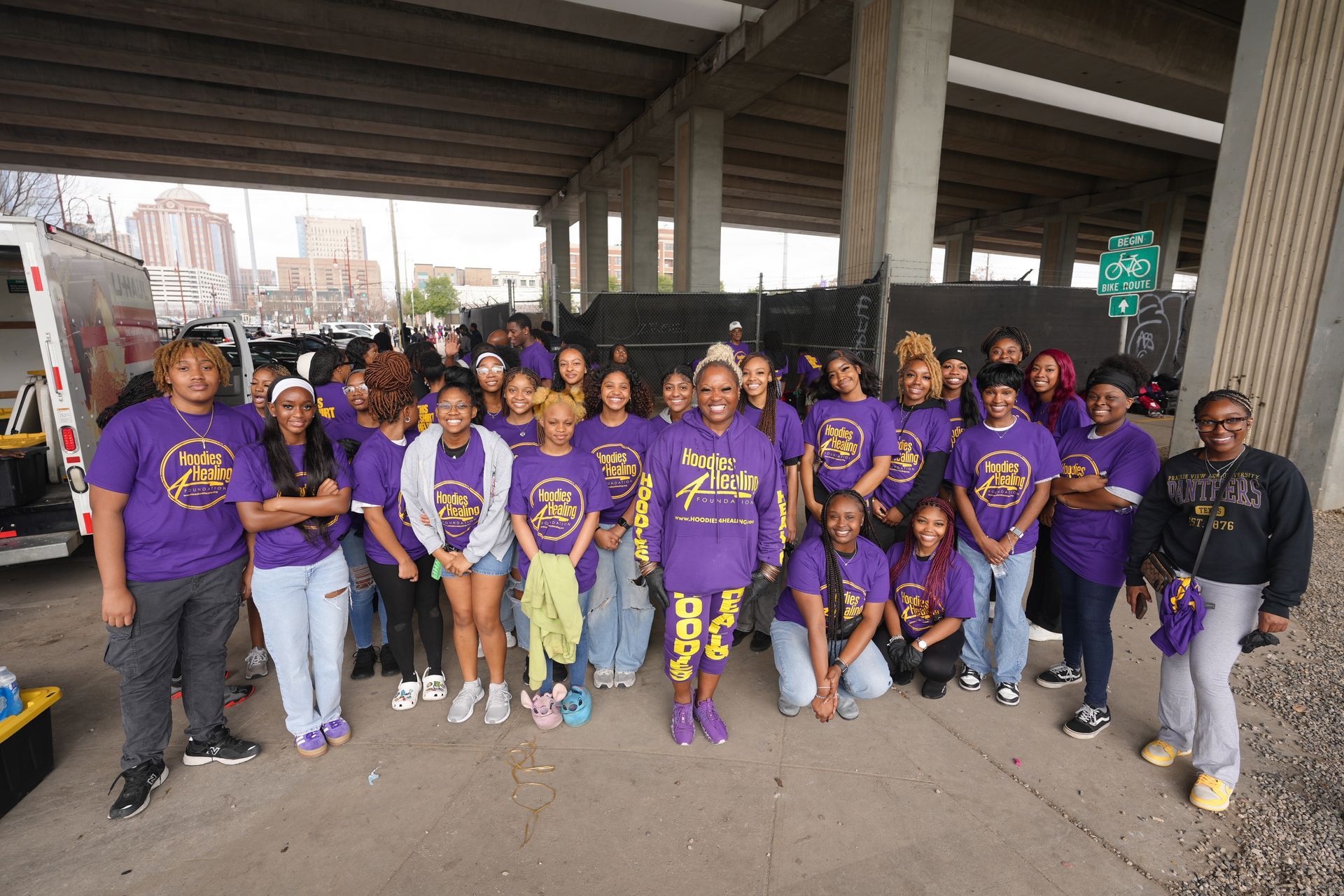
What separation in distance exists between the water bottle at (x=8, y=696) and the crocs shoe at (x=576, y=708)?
2.35 meters

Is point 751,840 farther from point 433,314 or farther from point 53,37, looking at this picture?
point 433,314

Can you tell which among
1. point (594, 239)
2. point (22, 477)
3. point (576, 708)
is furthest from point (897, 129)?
point (594, 239)

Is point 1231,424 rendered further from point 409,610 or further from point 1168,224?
point 1168,224

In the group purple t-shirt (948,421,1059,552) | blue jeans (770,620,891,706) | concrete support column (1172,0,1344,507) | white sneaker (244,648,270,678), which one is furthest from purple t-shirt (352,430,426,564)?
concrete support column (1172,0,1344,507)

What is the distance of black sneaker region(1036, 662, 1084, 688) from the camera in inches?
142

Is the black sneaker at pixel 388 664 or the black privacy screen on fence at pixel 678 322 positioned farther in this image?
the black privacy screen on fence at pixel 678 322

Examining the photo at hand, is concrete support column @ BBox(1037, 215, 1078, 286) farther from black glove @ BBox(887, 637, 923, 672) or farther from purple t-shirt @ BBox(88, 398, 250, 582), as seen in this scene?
purple t-shirt @ BBox(88, 398, 250, 582)

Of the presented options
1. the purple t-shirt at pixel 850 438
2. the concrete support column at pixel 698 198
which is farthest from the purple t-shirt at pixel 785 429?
the concrete support column at pixel 698 198

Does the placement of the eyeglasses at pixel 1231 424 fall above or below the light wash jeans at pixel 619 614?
above

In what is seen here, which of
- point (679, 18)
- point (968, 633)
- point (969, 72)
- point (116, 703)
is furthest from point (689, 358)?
point (116, 703)

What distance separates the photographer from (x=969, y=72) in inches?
517

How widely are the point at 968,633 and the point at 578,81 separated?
15.0 m

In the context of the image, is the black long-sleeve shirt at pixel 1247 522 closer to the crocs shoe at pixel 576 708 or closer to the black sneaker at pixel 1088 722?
the black sneaker at pixel 1088 722

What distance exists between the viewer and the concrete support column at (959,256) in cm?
3316
